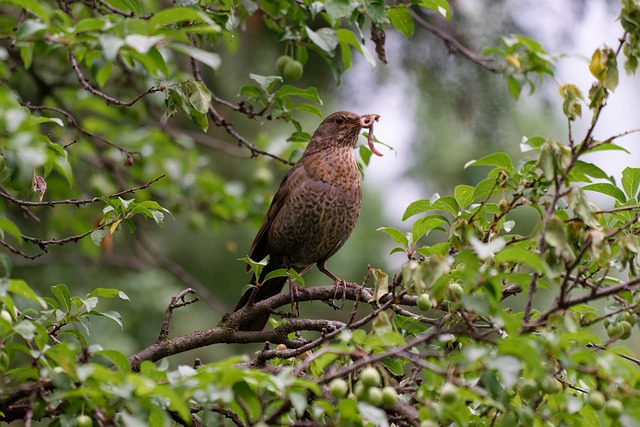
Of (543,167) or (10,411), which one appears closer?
(543,167)

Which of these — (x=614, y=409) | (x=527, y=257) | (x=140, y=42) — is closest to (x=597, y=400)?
(x=614, y=409)

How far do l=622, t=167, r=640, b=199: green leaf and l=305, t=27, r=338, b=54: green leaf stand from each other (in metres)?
1.19

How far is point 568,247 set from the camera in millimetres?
2018

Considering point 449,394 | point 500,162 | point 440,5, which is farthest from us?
point 440,5

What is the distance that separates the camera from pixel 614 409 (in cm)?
178

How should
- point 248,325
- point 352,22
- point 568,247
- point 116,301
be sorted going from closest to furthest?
point 568,247
point 352,22
point 248,325
point 116,301

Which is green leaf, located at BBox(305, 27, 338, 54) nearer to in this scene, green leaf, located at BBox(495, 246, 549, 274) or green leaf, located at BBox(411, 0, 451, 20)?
green leaf, located at BBox(411, 0, 451, 20)

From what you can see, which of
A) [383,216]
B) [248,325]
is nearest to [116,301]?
[383,216]

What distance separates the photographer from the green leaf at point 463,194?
2.55m

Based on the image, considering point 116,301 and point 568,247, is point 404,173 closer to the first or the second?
point 116,301

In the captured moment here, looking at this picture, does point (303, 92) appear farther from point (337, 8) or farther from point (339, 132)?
point (339, 132)

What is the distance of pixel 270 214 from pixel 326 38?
144cm

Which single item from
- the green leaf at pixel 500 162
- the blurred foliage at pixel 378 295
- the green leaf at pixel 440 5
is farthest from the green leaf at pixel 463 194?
the green leaf at pixel 440 5

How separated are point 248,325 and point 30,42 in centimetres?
180
